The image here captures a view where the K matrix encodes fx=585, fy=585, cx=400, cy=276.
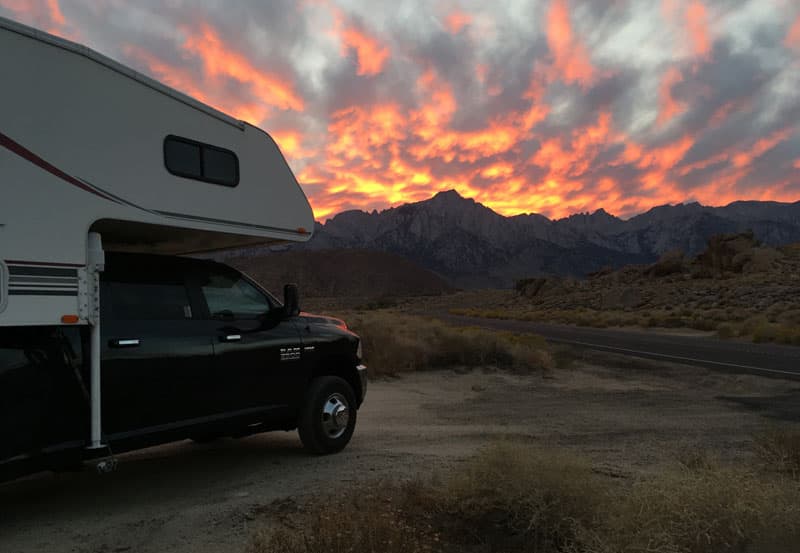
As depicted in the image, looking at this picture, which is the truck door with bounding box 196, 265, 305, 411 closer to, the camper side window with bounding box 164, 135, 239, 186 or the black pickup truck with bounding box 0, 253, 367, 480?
the black pickup truck with bounding box 0, 253, 367, 480

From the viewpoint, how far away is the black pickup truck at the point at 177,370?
406cm

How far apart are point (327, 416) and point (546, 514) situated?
9.58ft

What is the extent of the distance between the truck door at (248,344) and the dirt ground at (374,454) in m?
0.81

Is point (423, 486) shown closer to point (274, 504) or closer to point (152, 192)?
point (274, 504)

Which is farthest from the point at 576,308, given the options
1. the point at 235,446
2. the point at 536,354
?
the point at 235,446

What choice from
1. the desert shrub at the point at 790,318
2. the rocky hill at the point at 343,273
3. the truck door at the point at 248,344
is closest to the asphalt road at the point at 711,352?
the desert shrub at the point at 790,318

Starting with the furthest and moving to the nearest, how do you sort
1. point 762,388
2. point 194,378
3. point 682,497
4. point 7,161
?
point 762,388
point 194,378
point 7,161
point 682,497

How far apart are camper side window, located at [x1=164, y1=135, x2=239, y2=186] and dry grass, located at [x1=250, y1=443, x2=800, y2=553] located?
2.99m

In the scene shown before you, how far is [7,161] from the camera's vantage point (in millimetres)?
3965

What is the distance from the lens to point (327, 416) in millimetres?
6375

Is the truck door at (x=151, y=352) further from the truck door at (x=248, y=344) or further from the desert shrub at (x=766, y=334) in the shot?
the desert shrub at (x=766, y=334)

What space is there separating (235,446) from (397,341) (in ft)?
29.0

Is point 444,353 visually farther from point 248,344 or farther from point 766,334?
point 766,334

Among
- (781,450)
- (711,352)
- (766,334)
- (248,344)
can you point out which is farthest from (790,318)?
(248,344)
